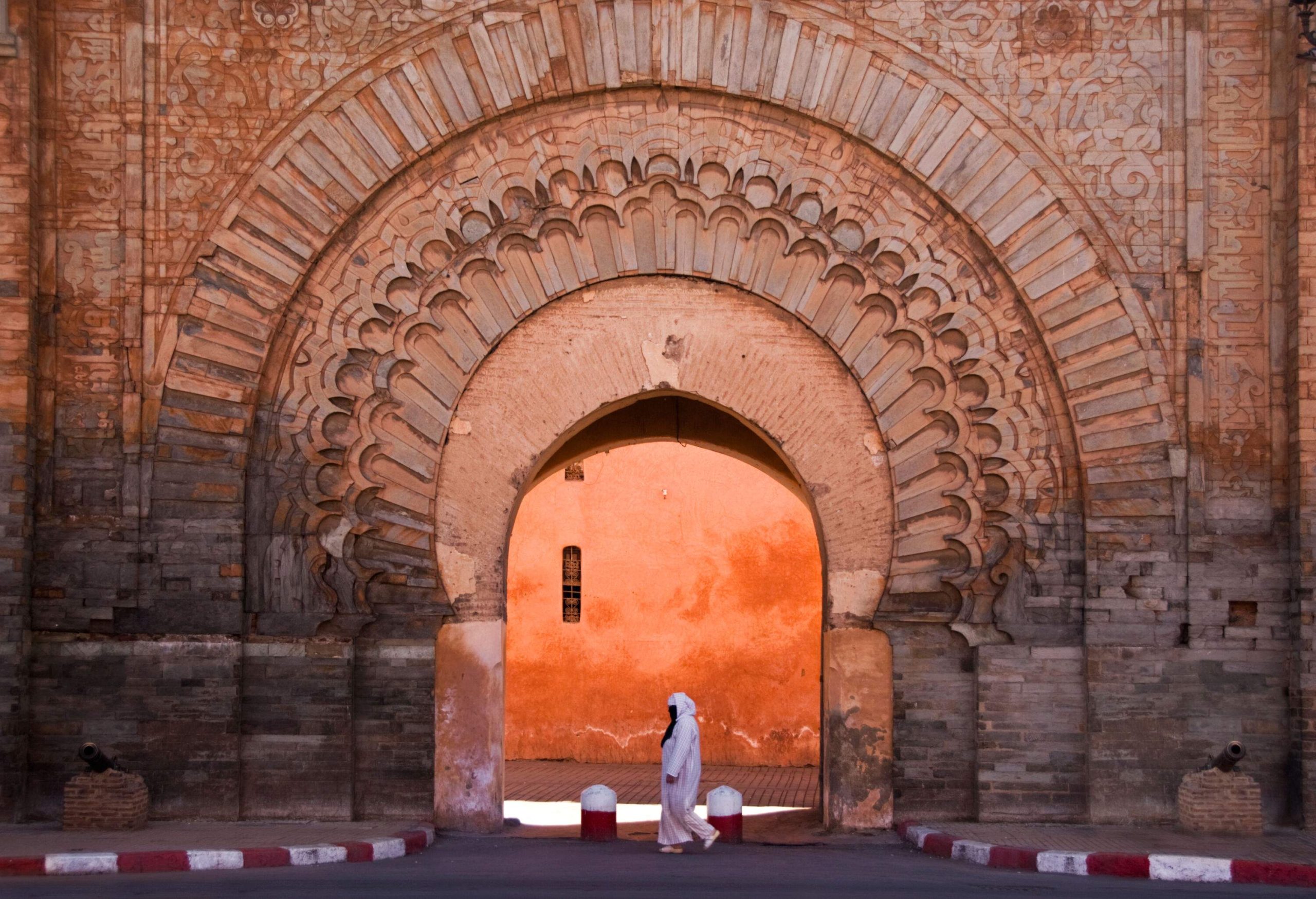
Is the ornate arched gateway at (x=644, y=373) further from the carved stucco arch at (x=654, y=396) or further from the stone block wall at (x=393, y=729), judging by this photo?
the stone block wall at (x=393, y=729)

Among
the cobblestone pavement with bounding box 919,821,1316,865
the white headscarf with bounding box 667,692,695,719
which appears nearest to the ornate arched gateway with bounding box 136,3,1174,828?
the cobblestone pavement with bounding box 919,821,1316,865

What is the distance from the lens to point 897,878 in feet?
20.6

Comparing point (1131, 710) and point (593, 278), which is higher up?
point (593, 278)

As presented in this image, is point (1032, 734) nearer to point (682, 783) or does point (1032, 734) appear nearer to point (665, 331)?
point (682, 783)

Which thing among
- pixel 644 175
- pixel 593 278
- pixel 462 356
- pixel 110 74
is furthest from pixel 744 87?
pixel 110 74

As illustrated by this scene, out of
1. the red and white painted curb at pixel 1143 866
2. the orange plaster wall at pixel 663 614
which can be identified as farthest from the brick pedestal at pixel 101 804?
the orange plaster wall at pixel 663 614

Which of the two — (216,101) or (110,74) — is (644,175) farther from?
(110,74)

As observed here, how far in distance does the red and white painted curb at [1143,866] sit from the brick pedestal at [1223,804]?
772 mm

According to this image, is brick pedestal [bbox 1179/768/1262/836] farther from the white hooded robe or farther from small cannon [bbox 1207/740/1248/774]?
the white hooded robe

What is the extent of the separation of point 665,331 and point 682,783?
7.72 feet

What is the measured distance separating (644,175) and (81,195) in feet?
9.56

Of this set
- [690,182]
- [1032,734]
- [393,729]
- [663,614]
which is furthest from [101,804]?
[663,614]

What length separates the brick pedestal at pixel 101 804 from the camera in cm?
714

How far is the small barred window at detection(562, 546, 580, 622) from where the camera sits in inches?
569
